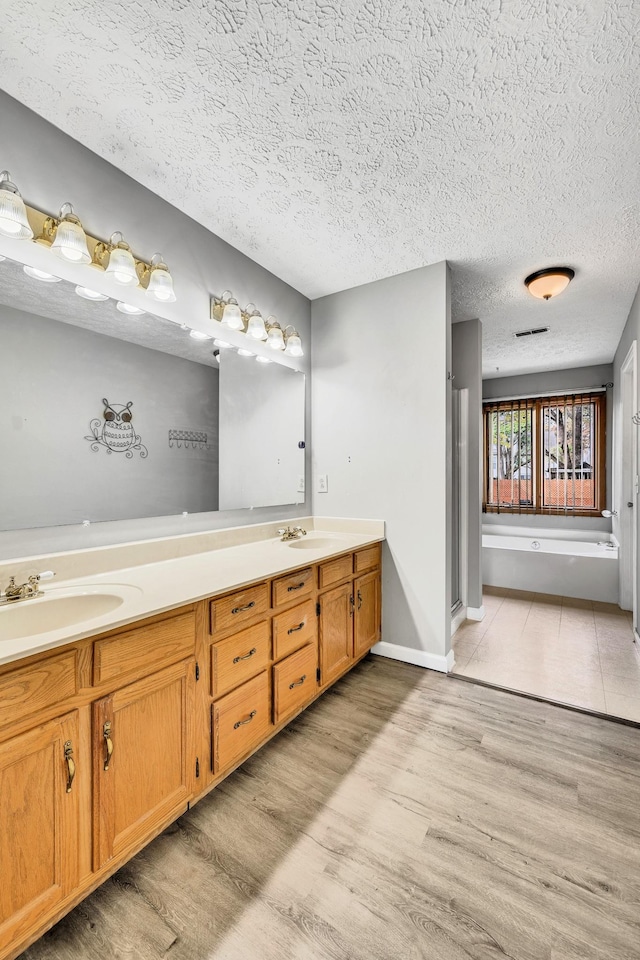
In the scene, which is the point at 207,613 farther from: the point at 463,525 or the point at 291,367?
the point at 463,525

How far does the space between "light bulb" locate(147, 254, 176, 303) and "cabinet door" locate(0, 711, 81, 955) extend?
1643mm

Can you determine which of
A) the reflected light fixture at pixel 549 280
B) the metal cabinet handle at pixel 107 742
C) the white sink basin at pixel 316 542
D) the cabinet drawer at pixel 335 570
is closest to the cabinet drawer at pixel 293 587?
the cabinet drawer at pixel 335 570

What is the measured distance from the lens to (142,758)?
1239 mm

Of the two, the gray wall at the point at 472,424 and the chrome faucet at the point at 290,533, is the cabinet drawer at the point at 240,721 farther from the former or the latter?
the gray wall at the point at 472,424

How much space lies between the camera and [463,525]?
3.52 meters

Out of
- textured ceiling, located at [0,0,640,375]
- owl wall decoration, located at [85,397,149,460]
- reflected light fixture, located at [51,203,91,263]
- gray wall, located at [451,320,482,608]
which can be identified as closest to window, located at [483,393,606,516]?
gray wall, located at [451,320,482,608]

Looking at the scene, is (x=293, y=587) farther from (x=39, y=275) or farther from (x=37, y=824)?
(x=39, y=275)

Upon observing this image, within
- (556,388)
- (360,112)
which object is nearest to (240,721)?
(360,112)

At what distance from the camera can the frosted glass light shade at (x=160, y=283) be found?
1.82 m

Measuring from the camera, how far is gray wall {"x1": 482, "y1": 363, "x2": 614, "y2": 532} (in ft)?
16.2

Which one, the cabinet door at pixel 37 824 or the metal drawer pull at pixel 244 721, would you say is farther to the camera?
the metal drawer pull at pixel 244 721

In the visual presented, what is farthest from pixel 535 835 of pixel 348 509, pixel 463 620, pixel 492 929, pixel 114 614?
pixel 463 620

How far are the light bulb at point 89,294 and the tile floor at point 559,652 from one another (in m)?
2.82

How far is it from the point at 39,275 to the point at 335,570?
1.84 m
